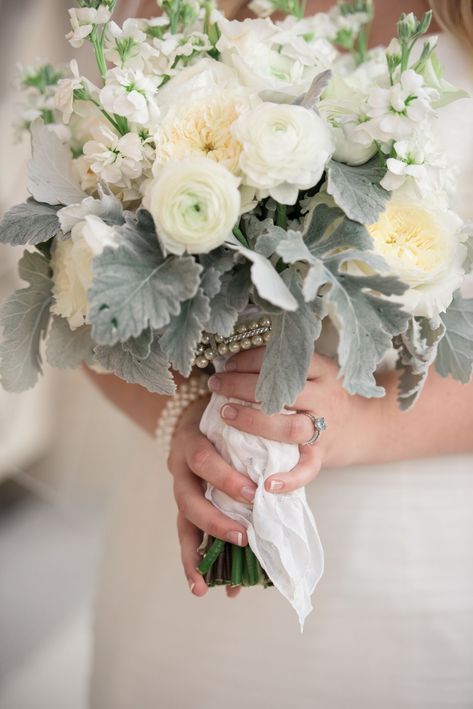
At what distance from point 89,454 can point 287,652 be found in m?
1.11

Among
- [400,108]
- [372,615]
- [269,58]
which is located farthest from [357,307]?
[372,615]

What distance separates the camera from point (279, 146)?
A: 0.58 m

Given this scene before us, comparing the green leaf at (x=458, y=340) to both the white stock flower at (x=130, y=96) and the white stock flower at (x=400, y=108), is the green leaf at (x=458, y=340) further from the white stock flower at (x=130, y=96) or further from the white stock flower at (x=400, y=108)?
the white stock flower at (x=130, y=96)

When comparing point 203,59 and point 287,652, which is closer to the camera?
point 203,59

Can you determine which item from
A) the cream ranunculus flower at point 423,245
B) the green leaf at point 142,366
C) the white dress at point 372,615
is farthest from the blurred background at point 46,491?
the cream ranunculus flower at point 423,245

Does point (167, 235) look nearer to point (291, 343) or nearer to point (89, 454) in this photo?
point (291, 343)

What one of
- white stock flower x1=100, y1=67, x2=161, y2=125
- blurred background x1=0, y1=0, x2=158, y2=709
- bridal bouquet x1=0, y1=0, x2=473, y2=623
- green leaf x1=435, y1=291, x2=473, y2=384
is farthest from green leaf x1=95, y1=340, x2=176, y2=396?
blurred background x1=0, y1=0, x2=158, y2=709

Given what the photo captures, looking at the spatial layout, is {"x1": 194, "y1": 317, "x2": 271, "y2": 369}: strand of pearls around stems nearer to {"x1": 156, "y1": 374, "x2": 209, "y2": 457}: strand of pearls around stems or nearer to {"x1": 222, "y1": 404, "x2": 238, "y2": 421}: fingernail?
{"x1": 222, "y1": 404, "x2": 238, "y2": 421}: fingernail

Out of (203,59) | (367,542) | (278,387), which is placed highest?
(203,59)

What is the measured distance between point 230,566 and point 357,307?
386 mm

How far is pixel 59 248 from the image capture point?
74 cm

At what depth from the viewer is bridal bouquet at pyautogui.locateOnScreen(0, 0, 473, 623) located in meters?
0.58

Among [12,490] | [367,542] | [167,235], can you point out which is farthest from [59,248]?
[12,490]

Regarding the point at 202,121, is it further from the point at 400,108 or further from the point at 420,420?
the point at 420,420
